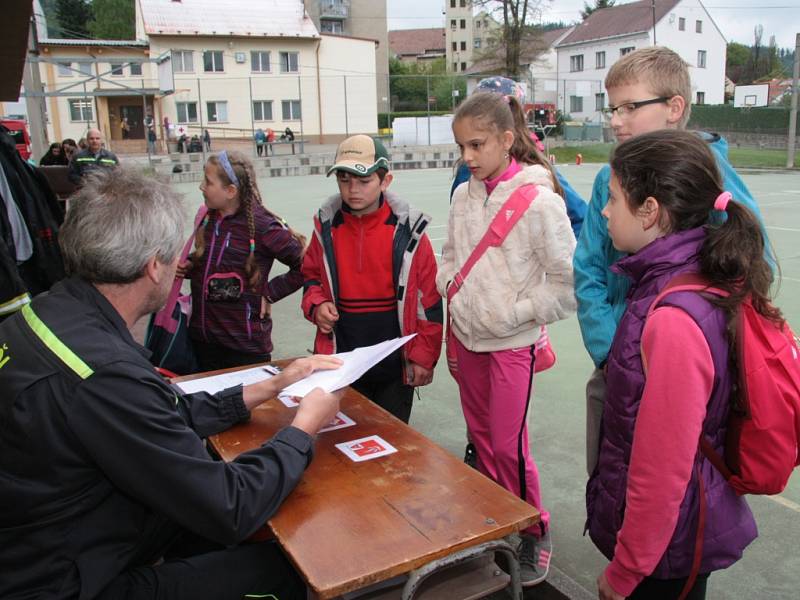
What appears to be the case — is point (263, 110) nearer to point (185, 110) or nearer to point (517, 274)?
point (185, 110)

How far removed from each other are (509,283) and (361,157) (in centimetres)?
88

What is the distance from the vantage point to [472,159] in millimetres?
2857

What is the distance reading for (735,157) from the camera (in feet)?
103

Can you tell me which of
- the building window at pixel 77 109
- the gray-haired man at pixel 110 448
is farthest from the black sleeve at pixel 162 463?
the building window at pixel 77 109

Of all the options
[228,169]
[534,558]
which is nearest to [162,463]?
[534,558]

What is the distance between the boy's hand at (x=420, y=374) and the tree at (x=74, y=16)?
71.5 meters

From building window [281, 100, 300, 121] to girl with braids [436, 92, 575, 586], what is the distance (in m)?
40.7

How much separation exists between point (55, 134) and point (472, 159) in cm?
4220

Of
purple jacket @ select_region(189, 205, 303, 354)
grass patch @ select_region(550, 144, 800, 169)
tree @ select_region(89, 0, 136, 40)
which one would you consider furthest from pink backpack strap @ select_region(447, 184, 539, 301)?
tree @ select_region(89, 0, 136, 40)

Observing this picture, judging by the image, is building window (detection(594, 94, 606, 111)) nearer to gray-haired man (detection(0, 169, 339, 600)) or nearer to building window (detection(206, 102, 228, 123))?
building window (detection(206, 102, 228, 123))

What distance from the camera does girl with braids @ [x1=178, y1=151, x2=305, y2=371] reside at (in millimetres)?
3553

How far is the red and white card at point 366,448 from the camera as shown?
210 centimetres

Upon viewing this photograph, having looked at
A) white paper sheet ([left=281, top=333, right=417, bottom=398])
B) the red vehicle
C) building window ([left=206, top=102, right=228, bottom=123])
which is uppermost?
building window ([left=206, top=102, right=228, bottom=123])

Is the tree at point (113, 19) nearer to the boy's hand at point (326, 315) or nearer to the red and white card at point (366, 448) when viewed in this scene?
the boy's hand at point (326, 315)
